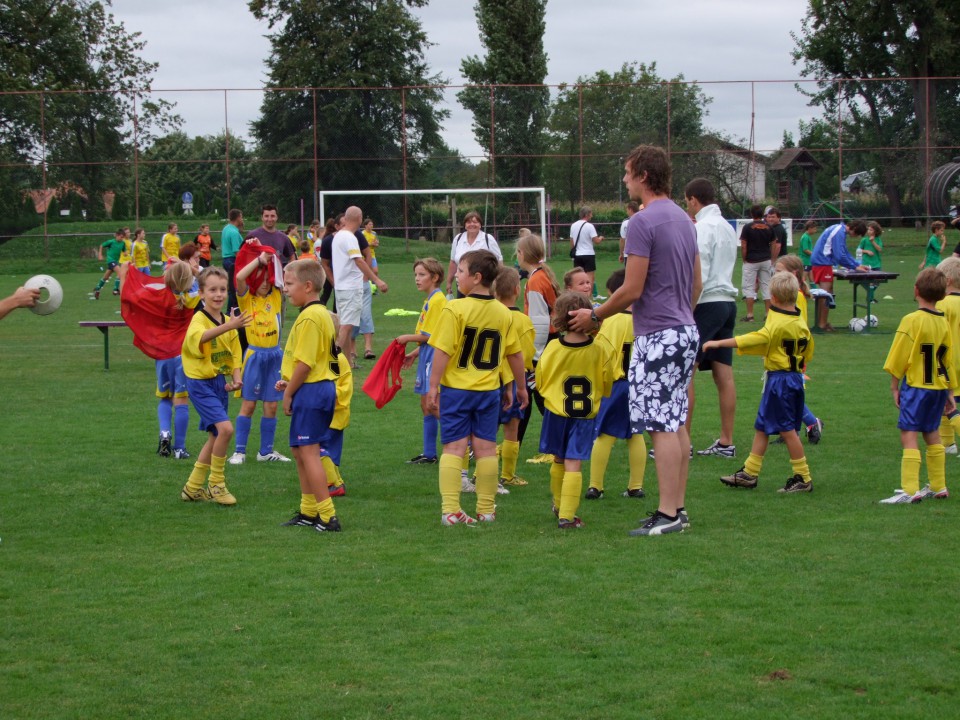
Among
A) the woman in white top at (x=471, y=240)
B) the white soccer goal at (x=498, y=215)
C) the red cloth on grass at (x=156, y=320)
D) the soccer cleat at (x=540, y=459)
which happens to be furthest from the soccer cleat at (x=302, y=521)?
the white soccer goal at (x=498, y=215)

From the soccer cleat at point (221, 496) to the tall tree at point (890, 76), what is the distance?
30606 millimetres

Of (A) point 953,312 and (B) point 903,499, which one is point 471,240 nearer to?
(A) point 953,312

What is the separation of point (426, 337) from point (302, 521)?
1.93m

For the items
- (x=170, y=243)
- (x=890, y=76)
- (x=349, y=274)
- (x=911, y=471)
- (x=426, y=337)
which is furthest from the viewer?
(x=890, y=76)

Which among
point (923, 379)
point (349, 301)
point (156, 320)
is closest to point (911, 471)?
point (923, 379)

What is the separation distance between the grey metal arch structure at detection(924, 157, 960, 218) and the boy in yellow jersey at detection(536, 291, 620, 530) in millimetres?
28094

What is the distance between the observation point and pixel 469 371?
6.75 metres

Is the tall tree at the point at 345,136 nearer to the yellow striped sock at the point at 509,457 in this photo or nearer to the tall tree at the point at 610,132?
the tall tree at the point at 610,132

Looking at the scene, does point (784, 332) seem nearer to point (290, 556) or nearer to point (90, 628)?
point (290, 556)

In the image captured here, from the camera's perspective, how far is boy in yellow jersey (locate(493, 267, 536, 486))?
7.53 metres

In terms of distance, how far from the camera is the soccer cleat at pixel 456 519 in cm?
681

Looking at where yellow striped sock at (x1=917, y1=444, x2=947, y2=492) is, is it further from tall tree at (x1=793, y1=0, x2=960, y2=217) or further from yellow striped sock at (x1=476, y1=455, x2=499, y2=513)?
tall tree at (x1=793, y1=0, x2=960, y2=217)

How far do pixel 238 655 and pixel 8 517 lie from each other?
3.26 metres

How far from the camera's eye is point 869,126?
35.9 meters
